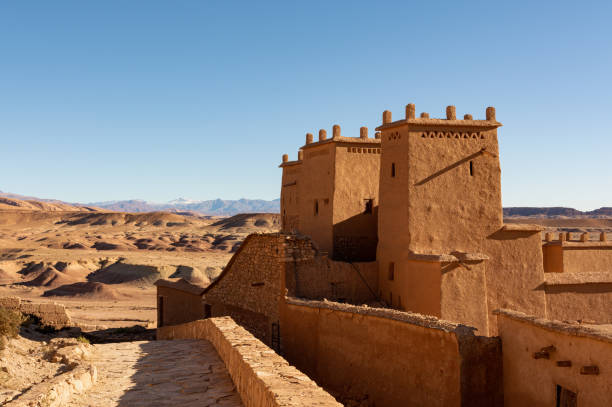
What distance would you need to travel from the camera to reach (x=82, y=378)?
6.58 meters

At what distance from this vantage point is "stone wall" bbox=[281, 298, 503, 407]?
877 centimetres

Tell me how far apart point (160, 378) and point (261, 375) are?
2.59 meters

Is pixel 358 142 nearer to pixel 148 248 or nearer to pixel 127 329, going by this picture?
pixel 127 329

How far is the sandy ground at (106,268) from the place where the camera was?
1280 inches

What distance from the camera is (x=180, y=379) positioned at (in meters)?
7.23

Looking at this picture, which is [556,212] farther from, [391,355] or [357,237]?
[391,355]

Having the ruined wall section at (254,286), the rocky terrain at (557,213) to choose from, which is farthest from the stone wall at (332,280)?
the rocky terrain at (557,213)

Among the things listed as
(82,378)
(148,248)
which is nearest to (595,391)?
(82,378)

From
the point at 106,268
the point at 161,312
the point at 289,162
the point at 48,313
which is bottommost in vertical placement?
the point at 161,312

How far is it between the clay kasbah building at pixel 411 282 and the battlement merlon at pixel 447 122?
41mm

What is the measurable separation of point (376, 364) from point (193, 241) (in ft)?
205

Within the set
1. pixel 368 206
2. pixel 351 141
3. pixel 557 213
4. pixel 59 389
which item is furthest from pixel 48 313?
pixel 557 213

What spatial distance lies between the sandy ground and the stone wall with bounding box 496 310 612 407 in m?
17.9

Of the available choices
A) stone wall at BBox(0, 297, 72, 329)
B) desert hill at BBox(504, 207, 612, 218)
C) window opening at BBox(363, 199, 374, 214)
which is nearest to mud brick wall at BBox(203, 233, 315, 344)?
window opening at BBox(363, 199, 374, 214)
